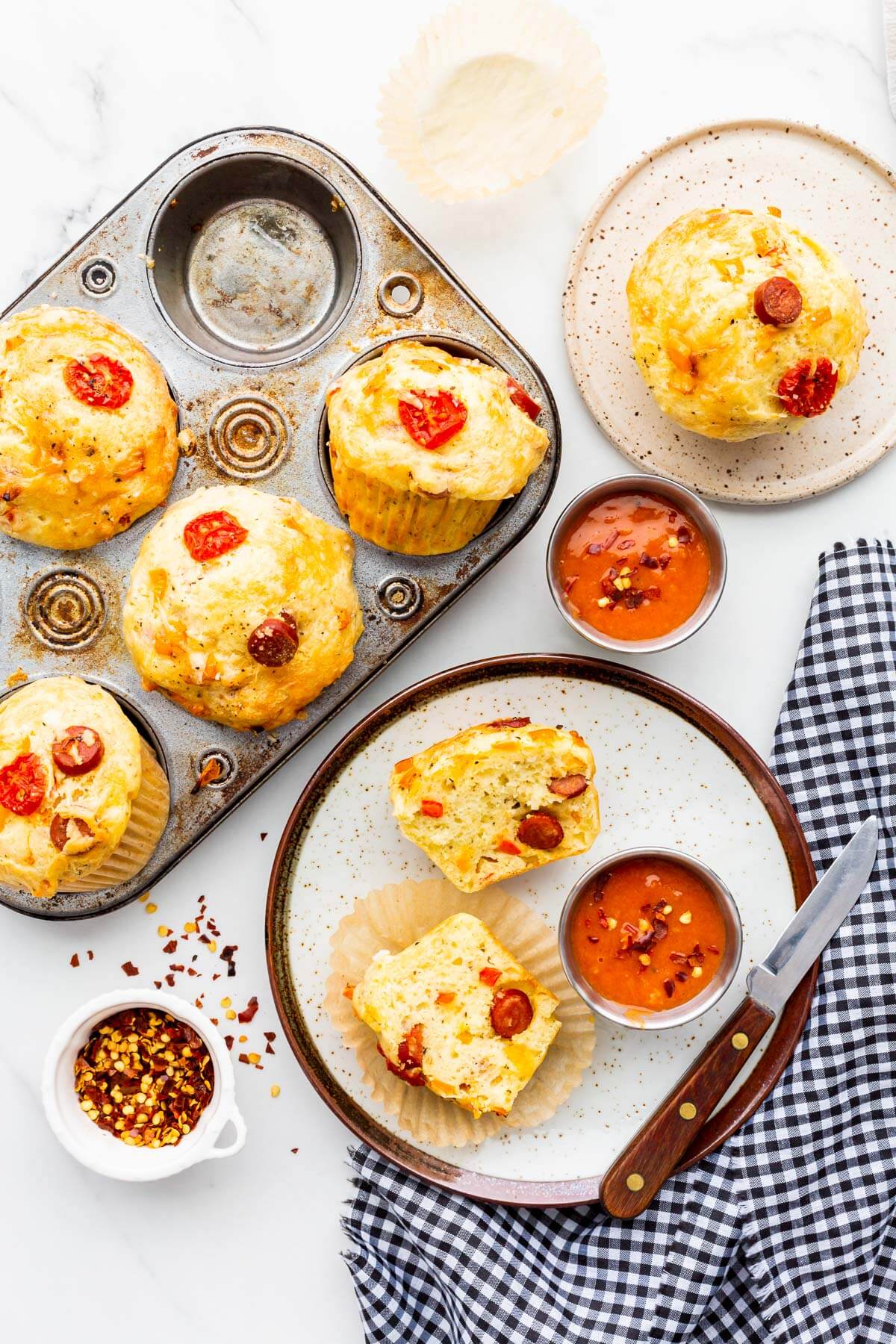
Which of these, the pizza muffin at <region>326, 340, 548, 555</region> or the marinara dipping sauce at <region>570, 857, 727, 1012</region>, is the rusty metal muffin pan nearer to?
the pizza muffin at <region>326, 340, 548, 555</region>

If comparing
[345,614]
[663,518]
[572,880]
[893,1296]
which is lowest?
[893,1296]

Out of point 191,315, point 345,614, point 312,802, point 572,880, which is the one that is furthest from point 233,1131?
point 191,315

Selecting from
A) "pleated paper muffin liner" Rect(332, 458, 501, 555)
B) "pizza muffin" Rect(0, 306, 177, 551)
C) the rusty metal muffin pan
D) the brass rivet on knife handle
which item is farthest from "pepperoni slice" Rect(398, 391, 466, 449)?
the brass rivet on knife handle

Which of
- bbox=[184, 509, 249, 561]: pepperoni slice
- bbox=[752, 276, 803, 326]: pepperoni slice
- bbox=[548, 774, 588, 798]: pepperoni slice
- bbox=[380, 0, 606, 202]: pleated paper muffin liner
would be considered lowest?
bbox=[548, 774, 588, 798]: pepperoni slice

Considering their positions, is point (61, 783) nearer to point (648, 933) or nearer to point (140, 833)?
point (140, 833)

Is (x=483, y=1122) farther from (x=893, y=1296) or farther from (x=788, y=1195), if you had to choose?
(x=893, y=1296)
